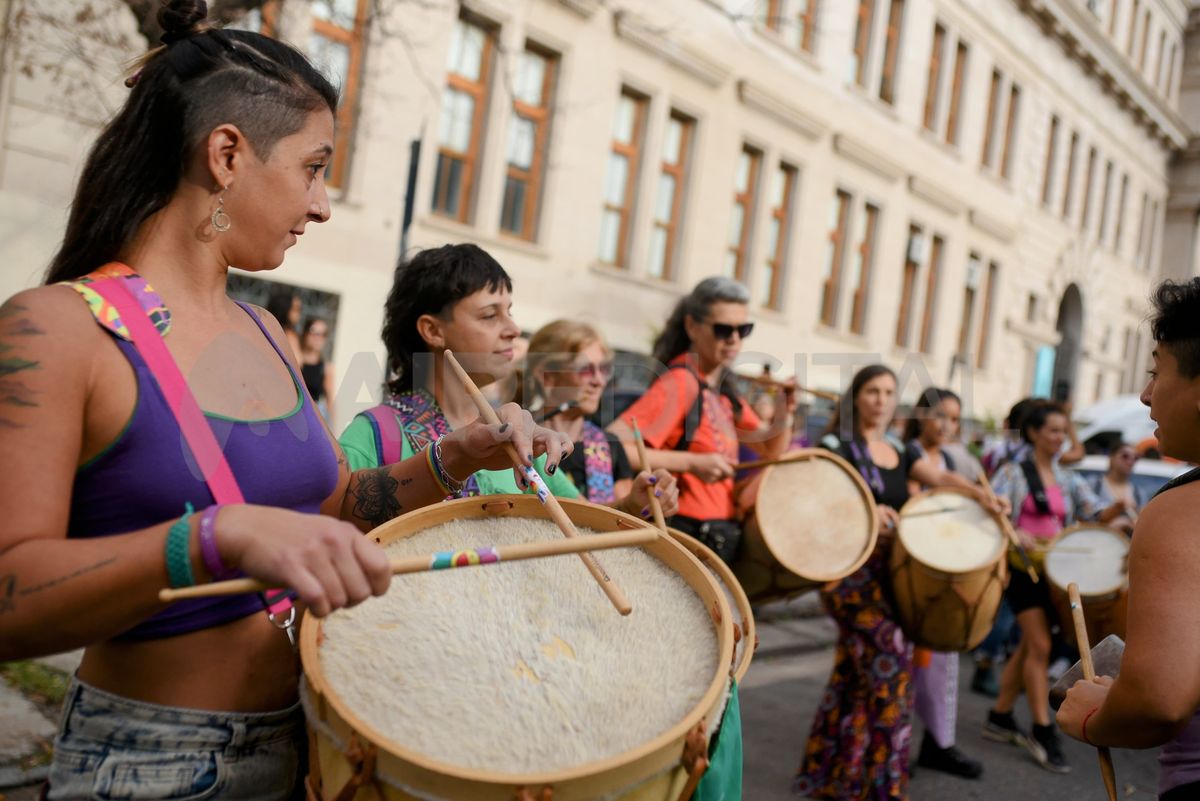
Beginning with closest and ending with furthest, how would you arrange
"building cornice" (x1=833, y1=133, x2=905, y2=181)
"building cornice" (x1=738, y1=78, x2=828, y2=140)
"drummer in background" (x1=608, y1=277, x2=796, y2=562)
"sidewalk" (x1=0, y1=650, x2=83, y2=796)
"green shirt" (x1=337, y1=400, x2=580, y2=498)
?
1. "green shirt" (x1=337, y1=400, x2=580, y2=498)
2. "sidewalk" (x1=0, y1=650, x2=83, y2=796)
3. "drummer in background" (x1=608, y1=277, x2=796, y2=562)
4. "building cornice" (x1=738, y1=78, x2=828, y2=140)
5. "building cornice" (x1=833, y1=133, x2=905, y2=181)

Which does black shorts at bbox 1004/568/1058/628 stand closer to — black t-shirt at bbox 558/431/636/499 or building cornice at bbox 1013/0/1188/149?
black t-shirt at bbox 558/431/636/499

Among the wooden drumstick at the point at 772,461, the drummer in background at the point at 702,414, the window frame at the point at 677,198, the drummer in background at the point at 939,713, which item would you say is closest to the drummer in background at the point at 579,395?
the drummer in background at the point at 702,414

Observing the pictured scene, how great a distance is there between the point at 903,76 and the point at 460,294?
18740 mm

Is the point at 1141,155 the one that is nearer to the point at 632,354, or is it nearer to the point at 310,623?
the point at 632,354

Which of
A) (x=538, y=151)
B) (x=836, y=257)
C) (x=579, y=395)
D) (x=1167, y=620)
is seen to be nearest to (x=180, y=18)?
(x=1167, y=620)

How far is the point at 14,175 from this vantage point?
28.4ft

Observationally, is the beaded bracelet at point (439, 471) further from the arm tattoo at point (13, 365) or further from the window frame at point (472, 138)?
the window frame at point (472, 138)

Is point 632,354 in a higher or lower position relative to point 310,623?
higher

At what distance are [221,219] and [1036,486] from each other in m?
6.00

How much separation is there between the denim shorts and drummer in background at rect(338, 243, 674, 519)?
110 cm

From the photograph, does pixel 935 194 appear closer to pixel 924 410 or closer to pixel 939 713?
pixel 924 410

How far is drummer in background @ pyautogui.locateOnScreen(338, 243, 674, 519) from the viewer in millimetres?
2641

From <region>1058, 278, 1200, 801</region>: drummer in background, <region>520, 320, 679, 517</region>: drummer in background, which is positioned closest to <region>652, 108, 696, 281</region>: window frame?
<region>520, 320, 679, 517</region>: drummer in background

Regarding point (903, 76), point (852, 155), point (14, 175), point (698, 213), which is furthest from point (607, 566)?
point (903, 76)
